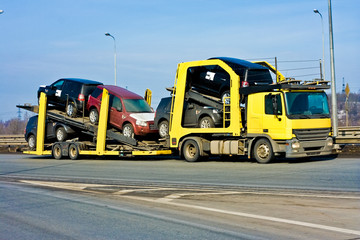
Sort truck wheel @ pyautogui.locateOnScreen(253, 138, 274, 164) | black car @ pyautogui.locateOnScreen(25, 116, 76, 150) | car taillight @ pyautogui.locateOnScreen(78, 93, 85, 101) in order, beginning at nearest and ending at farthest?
1. truck wheel @ pyautogui.locateOnScreen(253, 138, 274, 164)
2. car taillight @ pyautogui.locateOnScreen(78, 93, 85, 101)
3. black car @ pyautogui.locateOnScreen(25, 116, 76, 150)

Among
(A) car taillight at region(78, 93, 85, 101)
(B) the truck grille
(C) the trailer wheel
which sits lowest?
(C) the trailer wheel

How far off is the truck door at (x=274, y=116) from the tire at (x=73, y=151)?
9887 mm

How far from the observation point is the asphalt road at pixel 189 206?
6.41 m

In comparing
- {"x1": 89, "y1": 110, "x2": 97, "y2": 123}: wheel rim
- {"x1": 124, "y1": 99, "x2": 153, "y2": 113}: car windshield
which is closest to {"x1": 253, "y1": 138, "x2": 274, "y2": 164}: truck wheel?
{"x1": 124, "y1": 99, "x2": 153, "y2": 113}: car windshield

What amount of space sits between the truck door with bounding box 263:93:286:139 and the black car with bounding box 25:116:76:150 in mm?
A: 10455

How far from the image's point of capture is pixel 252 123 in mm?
17266

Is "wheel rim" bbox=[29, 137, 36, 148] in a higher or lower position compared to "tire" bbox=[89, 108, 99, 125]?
lower

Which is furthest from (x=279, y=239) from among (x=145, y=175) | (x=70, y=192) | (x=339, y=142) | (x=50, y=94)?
(x=50, y=94)

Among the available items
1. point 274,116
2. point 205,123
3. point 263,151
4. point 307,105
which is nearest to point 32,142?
point 205,123

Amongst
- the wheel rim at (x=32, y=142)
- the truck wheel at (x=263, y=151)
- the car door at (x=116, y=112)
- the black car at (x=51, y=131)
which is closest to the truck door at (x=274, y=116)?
the truck wheel at (x=263, y=151)

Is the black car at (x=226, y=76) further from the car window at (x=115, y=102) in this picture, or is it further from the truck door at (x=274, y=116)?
the car window at (x=115, y=102)

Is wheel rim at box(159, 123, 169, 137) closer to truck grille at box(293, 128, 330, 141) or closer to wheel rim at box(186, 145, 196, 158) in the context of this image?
wheel rim at box(186, 145, 196, 158)

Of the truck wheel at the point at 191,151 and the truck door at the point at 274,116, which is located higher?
the truck door at the point at 274,116

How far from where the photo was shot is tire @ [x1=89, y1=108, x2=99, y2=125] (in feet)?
72.4
